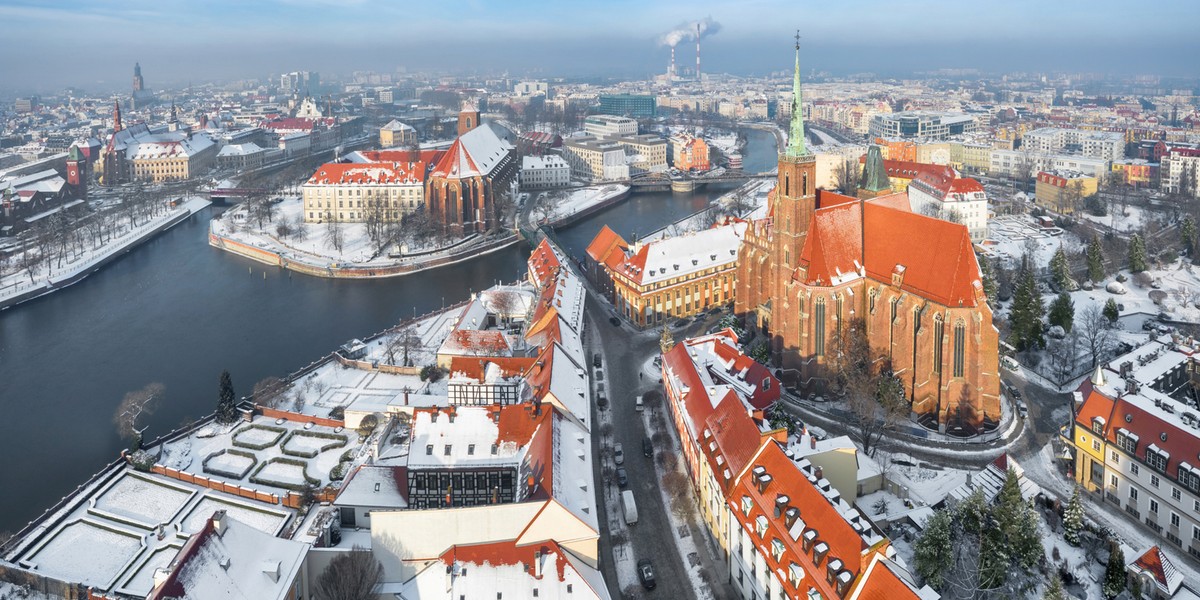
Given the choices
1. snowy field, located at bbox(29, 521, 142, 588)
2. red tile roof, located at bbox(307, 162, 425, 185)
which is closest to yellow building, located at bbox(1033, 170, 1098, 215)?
red tile roof, located at bbox(307, 162, 425, 185)

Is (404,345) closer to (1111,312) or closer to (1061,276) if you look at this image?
(1111,312)

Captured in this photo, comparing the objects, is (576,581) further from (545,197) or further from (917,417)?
(545,197)

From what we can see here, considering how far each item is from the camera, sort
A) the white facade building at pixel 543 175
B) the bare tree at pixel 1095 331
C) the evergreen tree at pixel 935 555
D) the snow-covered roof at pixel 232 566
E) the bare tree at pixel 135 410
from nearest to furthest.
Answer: the snow-covered roof at pixel 232 566
the evergreen tree at pixel 935 555
the bare tree at pixel 135 410
the bare tree at pixel 1095 331
the white facade building at pixel 543 175

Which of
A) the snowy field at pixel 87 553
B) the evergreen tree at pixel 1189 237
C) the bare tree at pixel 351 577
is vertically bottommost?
the snowy field at pixel 87 553

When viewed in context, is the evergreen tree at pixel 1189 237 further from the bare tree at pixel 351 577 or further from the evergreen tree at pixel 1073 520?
the bare tree at pixel 351 577

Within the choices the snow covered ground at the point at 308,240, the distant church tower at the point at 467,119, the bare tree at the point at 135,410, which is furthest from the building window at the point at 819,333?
the distant church tower at the point at 467,119
